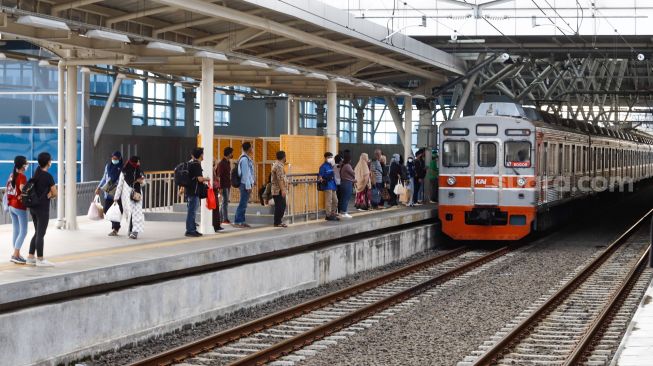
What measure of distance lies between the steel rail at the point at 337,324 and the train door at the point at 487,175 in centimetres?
391

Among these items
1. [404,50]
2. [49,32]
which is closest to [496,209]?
[404,50]

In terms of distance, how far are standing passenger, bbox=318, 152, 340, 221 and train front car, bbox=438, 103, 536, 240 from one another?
12.1 feet

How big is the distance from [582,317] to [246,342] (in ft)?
16.4

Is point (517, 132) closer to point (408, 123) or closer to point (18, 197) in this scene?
point (408, 123)

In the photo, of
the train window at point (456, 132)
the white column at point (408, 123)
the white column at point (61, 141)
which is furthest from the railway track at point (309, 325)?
the white column at point (408, 123)

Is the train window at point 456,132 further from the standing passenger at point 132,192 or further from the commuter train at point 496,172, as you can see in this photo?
the standing passenger at point 132,192

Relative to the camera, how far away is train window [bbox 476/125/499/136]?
24.8m

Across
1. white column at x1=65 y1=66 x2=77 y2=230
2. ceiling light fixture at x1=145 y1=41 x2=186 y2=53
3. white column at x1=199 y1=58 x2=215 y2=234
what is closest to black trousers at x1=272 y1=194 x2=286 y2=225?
white column at x1=199 y1=58 x2=215 y2=234

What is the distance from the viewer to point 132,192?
16984mm

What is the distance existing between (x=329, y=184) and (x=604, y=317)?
8.40 meters

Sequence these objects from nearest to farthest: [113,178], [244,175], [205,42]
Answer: [113,178], [244,175], [205,42]

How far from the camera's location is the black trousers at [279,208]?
19.8 meters

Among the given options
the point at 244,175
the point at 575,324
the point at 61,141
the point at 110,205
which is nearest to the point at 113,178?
the point at 110,205

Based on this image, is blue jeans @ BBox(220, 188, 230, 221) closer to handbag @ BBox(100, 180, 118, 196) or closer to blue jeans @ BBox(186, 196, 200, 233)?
blue jeans @ BBox(186, 196, 200, 233)
